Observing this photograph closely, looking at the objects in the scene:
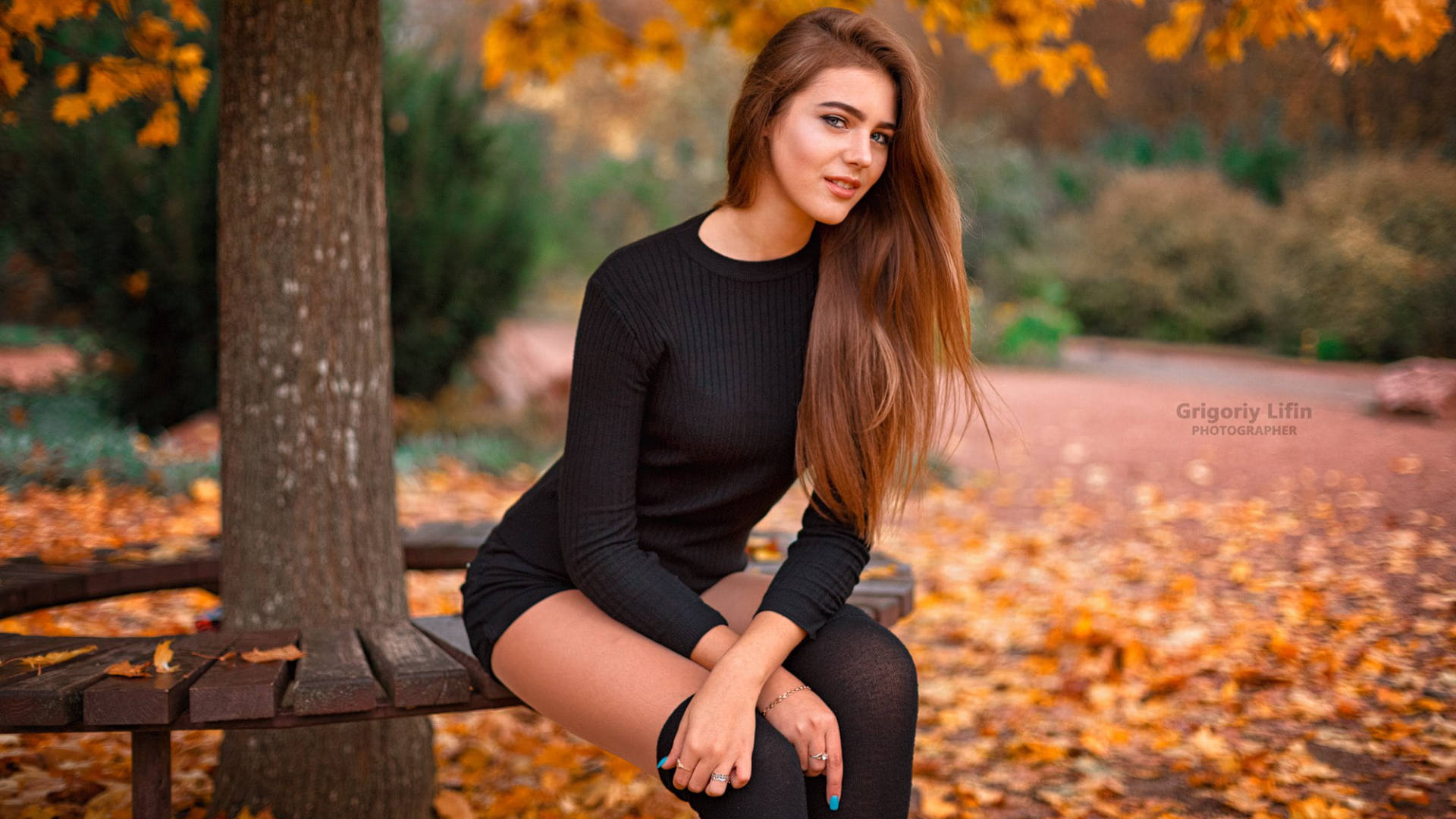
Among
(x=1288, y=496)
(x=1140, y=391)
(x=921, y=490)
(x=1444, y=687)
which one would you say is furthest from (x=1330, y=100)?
A: (x=921, y=490)

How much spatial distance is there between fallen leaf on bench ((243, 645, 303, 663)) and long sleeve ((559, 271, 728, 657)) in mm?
603

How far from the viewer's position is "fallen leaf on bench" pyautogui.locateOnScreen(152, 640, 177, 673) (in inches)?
77.6

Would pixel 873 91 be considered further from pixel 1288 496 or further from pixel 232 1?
pixel 1288 496

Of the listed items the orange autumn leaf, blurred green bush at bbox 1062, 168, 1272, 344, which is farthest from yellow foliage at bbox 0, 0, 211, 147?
blurred green bush at bbox 1062, 168, 1272, 344

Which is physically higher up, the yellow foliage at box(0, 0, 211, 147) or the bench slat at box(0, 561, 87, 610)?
the yellow foliage at box(0, 0, 211, 147)

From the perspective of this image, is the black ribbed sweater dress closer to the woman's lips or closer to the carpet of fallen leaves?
the woman's lips

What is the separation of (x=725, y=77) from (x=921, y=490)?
1616 centimetres

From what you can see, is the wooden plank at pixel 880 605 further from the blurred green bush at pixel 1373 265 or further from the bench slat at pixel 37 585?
the blurred green bush at pixel 1373 265

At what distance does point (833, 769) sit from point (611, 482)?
626mm

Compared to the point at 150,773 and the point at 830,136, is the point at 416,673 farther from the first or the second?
the point at 830,136

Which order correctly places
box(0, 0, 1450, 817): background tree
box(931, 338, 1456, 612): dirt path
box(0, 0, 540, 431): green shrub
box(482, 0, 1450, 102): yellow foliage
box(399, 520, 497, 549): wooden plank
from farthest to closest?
box(0, 0, 540, 431): green shrub < box(931, 338, 1456, 612): dirt path < box(482, 0, 1450, 102): yellow foliage < box(399, 520, 497, 549): wooden plank < box(0, 0, 1450, 817): background tree

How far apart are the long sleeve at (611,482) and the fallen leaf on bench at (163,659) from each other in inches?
29.3

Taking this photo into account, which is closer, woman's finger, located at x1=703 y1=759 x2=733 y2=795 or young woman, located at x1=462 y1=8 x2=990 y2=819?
woman's finger, located at x1=703 y1=759 x2=733 y2=795

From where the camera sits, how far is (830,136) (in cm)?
205
